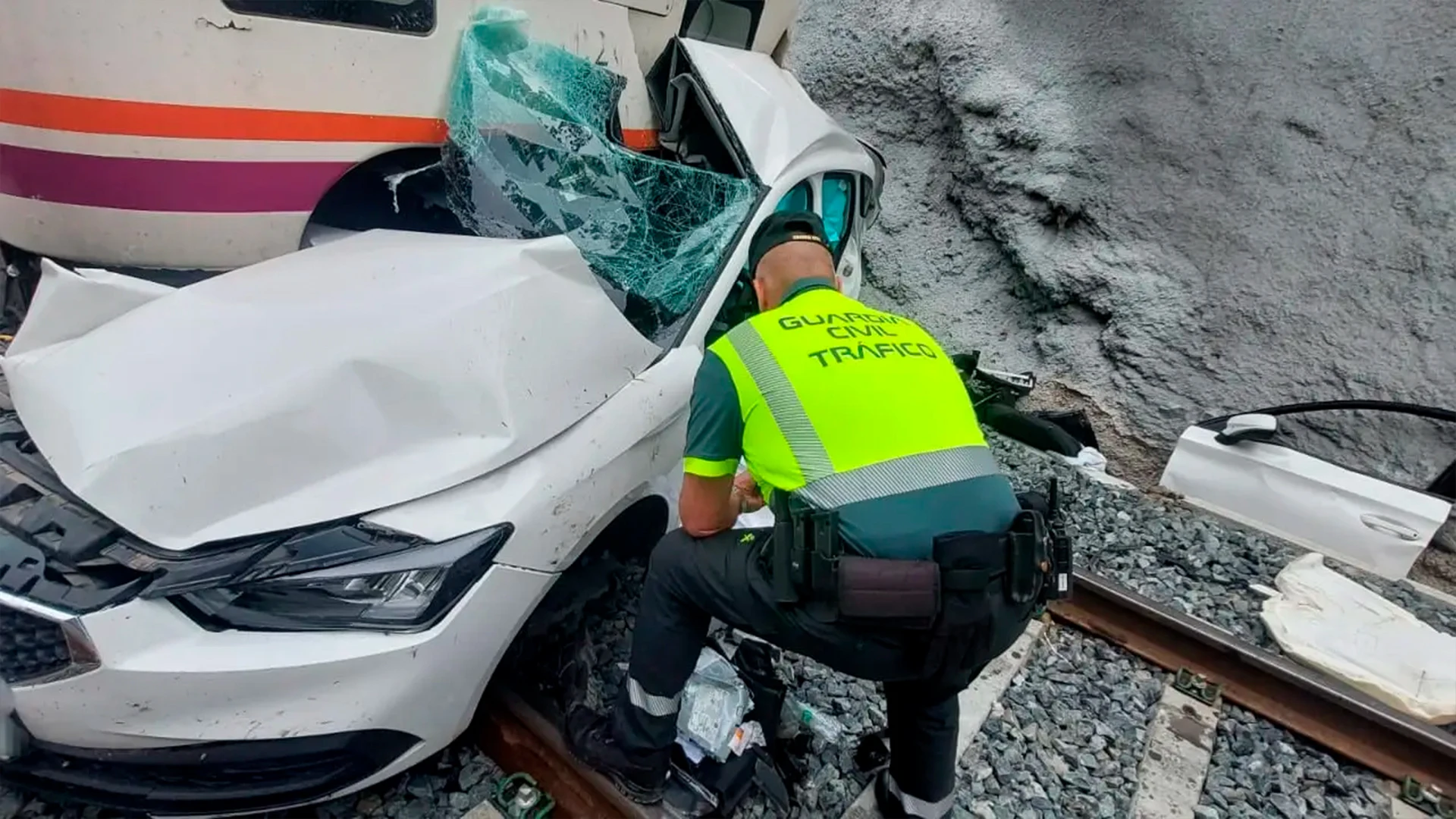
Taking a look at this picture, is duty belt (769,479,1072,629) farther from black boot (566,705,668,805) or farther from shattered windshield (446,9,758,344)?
shattered windshield (446,9,758,344)

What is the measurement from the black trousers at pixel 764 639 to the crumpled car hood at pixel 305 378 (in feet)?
1.72

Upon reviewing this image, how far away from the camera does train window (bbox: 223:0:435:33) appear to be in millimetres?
2410

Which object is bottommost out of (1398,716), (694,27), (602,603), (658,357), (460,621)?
(602,603)

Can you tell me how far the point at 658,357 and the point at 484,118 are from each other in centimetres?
115

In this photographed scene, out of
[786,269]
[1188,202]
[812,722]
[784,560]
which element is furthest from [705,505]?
[1188,202]

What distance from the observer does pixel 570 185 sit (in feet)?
9.32

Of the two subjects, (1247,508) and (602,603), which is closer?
(602,603)

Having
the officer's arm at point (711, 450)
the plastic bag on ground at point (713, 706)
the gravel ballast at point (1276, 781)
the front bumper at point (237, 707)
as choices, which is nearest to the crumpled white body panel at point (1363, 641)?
the gravel ballast at point (1276, 781)

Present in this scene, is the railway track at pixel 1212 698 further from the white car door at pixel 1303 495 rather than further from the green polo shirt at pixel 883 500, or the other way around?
the white car door at pixel 1303 495

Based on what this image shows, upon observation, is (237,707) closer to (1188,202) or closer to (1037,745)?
(1037,745)

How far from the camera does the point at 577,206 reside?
9.20 feet

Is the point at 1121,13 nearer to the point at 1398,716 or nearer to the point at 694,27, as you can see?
the point at 694,27

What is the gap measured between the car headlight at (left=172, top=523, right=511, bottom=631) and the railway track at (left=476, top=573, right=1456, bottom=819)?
626 millimetres

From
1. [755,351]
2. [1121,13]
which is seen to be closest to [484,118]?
[755,351]
